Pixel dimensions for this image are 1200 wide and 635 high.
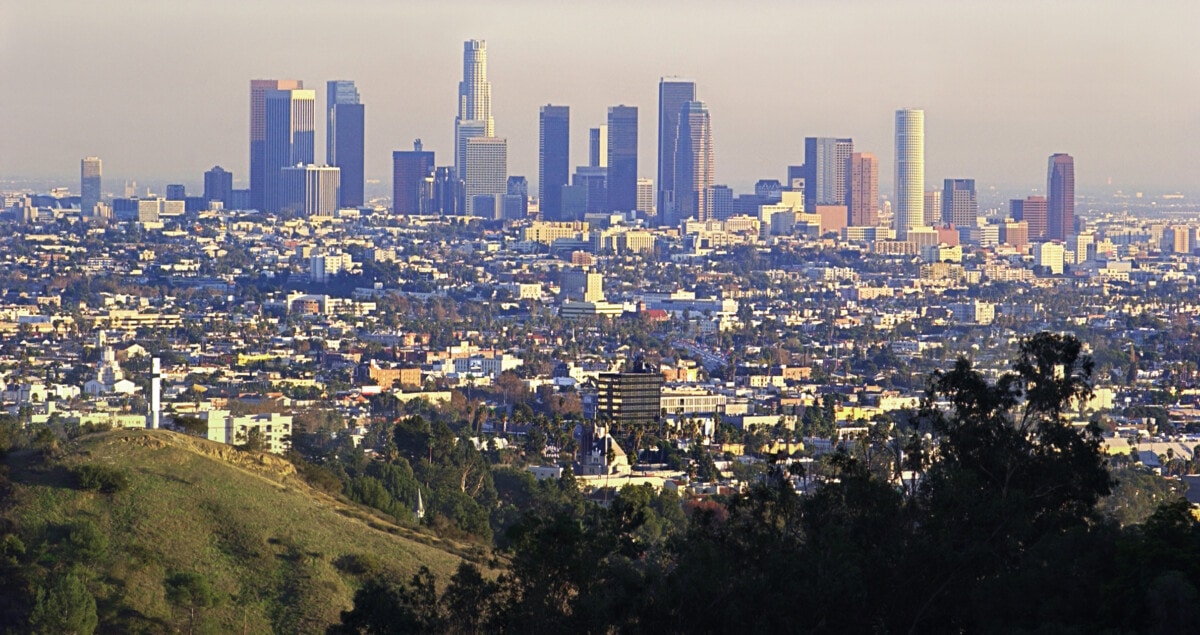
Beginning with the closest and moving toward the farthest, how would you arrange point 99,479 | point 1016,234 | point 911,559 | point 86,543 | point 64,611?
point 911,559
point 64,611
point 86,543
point 99,479
point 1016,234

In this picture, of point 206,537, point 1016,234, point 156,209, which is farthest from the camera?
point 1016,234

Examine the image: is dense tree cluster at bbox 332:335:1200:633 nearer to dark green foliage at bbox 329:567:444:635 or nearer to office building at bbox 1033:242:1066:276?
dark green foliage at bbox 329:567:444:635

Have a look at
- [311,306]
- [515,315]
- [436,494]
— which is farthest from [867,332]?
[436,494]

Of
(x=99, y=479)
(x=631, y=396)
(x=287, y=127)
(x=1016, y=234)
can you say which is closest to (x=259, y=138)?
(x=287, y=127)

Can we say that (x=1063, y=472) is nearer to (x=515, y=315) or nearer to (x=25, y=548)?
(x=25, y=548)

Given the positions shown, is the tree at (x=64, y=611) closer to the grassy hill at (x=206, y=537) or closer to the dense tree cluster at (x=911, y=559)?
the grassy hill at (x=206, y=537)

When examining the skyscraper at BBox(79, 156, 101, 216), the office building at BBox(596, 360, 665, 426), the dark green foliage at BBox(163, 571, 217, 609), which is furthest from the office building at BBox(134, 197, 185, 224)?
the dark green foliage at BBox(163, 571, 217, 609)

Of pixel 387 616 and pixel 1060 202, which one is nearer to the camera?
pixel 387 616

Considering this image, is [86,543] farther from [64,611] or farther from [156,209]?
[156,209]
